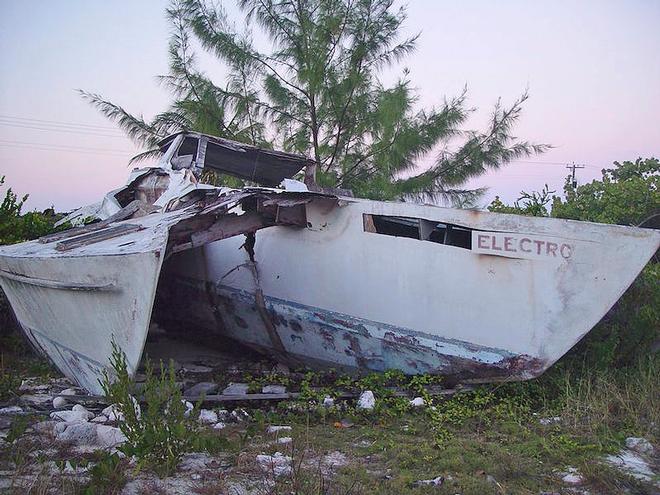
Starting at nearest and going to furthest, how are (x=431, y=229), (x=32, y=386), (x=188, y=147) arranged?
(x=431, y=229)
(x=32, y=386)
(x=188, y=147)

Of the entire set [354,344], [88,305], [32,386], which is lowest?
[32,386]

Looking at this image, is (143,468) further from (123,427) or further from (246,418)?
(246,418)

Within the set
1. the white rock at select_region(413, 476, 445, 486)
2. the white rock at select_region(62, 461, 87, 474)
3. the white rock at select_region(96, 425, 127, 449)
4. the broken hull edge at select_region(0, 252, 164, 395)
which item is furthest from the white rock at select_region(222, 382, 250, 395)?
the white rock at select_region(413, 476, 445, 486)

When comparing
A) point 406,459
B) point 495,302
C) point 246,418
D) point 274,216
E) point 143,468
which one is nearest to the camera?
point 143,468

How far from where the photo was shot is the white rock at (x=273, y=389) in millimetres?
5609

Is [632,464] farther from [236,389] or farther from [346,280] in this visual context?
[236,389]

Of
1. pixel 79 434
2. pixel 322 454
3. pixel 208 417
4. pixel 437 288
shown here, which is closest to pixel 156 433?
pixel 79 434

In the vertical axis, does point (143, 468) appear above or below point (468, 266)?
below

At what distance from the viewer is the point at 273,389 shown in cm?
567

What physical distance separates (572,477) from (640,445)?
0.84m

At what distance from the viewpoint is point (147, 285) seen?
452cm

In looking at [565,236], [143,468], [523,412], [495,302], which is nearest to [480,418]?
[523,412]

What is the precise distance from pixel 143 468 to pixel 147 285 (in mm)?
1376

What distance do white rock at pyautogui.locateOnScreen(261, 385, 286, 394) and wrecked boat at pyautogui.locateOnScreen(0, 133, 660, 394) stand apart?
64 cm
